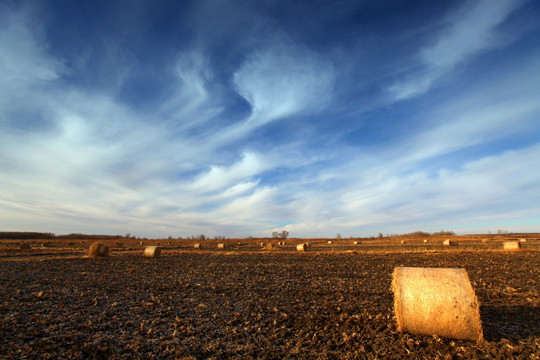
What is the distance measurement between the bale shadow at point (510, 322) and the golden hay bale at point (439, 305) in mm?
568

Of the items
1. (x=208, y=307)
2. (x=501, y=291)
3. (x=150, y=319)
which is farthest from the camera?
(x=501, y=291)

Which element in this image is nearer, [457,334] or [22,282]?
[457,334]

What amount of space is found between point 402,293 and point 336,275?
803 cm

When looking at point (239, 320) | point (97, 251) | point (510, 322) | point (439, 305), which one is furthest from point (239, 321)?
point (97, 251)

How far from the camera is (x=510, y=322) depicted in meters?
6.90

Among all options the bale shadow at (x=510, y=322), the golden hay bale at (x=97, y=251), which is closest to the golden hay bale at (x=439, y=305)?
the bale shadow at (x=510, y=322)

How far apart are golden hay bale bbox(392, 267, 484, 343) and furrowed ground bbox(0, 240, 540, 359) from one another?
228 mm

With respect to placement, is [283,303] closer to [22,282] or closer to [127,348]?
[127,348]

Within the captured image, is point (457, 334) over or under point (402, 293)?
under

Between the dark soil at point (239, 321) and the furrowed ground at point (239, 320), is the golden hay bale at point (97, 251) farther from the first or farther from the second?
the furrowed ground at point (239, 320)

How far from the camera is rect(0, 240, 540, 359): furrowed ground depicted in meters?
5.57

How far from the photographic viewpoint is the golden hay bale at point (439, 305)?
19.6ft

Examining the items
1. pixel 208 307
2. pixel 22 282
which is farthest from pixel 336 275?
pixel 22 282

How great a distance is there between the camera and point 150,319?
754cm
